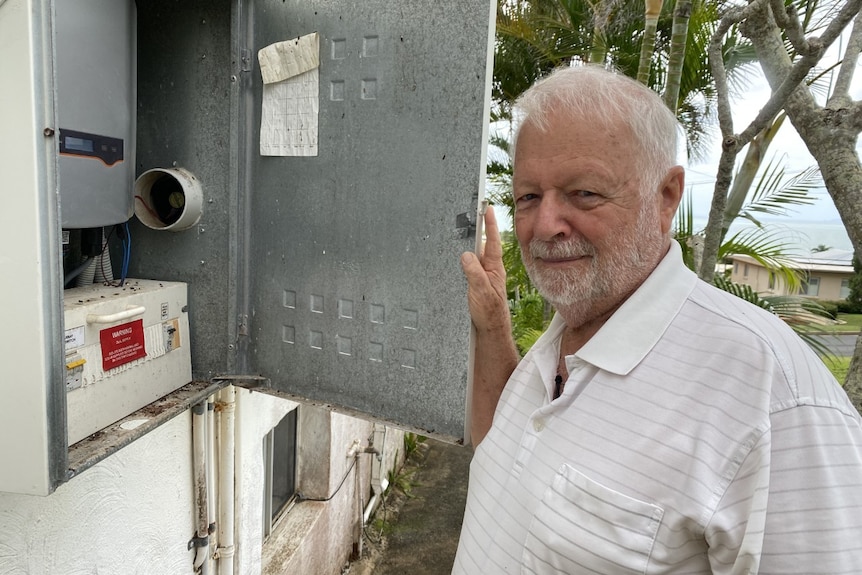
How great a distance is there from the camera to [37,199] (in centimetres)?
79

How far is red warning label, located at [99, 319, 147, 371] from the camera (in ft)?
3.85

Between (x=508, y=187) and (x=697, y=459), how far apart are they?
5.95 m

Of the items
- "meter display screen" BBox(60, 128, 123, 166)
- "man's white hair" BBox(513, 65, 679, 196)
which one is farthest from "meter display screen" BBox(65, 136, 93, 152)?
"man's white hair" BBox(513, 65, 679, 196)

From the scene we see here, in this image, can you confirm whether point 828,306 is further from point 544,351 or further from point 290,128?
point 290,128

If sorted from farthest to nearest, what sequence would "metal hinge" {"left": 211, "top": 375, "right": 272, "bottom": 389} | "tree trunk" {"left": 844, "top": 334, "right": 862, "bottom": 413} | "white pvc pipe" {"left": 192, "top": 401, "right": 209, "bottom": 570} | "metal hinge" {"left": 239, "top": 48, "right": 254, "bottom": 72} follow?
"tree trunk" {"left": 844, "top": 334, "right": 862, "bottom": 413} → "white pvc pipe" {"left": 192, "top": 401, "right": 209, "bottom": 570} → "metal hinge" {"left": 211, "top": 375, "right": 272, "bottom": 389} → "metal hinge" {"left": 239, "top": 48, "right": 254, "bottom": 72}

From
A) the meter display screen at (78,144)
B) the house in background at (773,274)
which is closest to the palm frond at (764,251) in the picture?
the house in background at (773,274)

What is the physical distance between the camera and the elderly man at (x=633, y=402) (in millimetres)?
774

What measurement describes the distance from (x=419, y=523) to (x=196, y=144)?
4.87m

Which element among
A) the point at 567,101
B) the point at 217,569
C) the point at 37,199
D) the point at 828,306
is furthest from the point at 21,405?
the point at 828,306

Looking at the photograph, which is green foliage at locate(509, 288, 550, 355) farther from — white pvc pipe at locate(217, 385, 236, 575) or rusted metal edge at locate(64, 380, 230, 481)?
rusted metal edge at locate(64, 380, 230, 481)

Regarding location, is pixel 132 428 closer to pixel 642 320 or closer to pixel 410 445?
pixel 642 320

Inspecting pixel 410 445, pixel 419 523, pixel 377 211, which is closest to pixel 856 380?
pixel 377 211

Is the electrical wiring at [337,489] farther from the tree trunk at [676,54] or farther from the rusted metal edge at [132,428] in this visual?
the tree trunk at [676,54]

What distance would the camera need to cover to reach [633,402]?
0.94 meters
